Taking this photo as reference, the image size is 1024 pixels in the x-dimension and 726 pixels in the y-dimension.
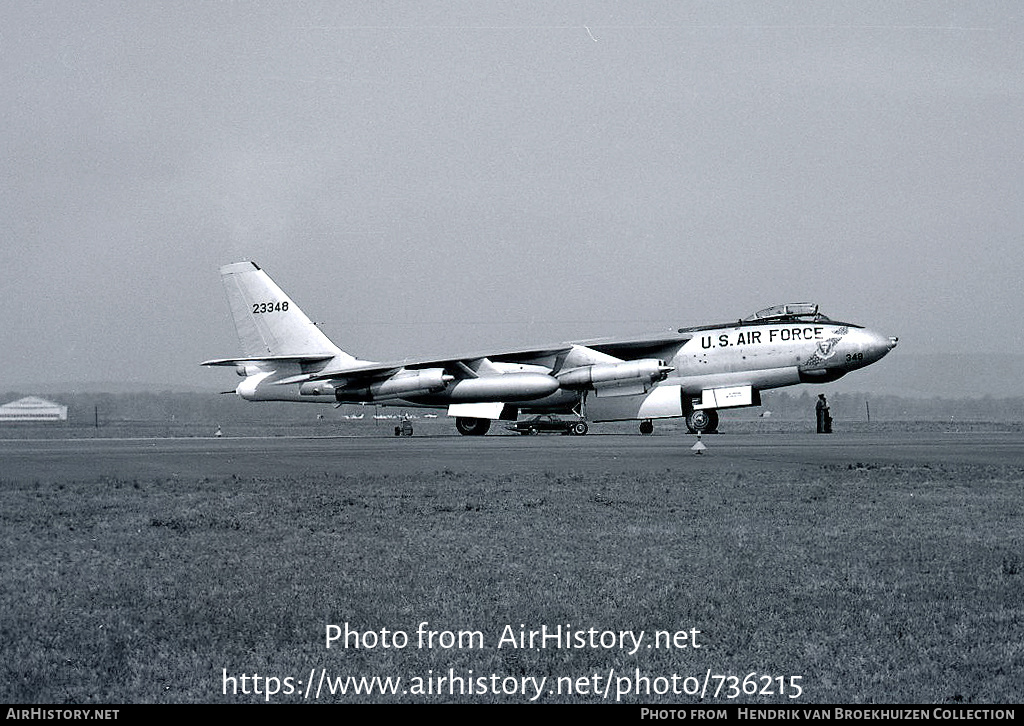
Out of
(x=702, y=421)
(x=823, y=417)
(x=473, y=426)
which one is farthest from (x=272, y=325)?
(x=823, y=417)

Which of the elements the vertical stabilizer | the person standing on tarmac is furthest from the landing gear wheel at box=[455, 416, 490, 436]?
the person standing on tarmac

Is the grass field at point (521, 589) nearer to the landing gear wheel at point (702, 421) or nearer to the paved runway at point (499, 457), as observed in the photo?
the paved runway at point (499, 457)

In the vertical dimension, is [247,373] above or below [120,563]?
above

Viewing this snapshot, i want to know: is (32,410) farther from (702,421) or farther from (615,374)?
(702,421)

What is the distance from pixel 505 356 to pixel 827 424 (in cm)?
1010

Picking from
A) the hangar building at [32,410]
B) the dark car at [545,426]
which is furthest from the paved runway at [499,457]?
the hangar building at [32,410]

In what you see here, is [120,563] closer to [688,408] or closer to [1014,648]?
[1014,648]

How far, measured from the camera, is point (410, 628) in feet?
17.4

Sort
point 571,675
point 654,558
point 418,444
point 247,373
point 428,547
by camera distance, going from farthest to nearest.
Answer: point 247,373 < point 418,444 < point 428,547 < point 654,558 < point 571,675

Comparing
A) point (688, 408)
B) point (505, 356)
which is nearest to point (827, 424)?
point (688, 408)

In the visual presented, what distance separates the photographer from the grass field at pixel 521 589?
4.57 meters

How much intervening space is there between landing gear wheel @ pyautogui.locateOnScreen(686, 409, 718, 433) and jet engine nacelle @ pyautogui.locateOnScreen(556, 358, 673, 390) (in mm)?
1457

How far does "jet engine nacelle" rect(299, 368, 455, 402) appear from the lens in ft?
94.1

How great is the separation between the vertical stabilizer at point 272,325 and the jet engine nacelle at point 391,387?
1582 millimetres
